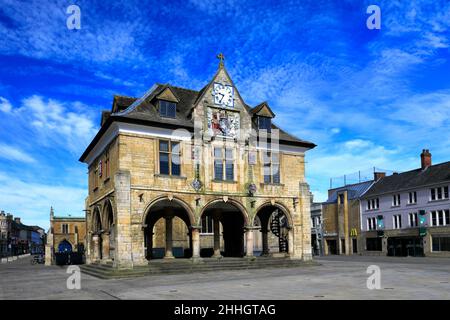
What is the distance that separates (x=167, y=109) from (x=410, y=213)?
36.5 m

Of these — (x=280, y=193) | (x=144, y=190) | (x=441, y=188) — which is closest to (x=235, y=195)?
(x=280, y=193)

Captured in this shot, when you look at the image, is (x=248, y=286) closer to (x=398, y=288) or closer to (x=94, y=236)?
(x=398, y=288)

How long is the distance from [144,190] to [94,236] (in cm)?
886

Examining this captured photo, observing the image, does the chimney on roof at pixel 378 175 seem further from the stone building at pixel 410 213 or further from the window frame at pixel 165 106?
the window frame at pixel 165 106

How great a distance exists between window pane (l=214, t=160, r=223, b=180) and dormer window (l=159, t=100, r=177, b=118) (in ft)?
13.8

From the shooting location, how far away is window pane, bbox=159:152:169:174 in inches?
1064

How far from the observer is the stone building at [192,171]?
25656 mm

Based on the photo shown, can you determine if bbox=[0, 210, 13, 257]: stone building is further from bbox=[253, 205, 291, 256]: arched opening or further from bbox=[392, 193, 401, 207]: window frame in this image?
bbox=[253, 205, 291, 256]: arched opening

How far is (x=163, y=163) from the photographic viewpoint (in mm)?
27141

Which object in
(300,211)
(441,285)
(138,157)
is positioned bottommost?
(441,285)

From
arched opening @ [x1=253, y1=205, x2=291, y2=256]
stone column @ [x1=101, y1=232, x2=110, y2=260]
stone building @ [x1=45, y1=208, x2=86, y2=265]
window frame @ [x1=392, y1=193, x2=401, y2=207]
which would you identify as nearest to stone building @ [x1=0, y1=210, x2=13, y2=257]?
stone building @ [x1=45, y1=208, x2=86, y2=265]

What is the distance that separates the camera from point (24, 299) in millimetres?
15180

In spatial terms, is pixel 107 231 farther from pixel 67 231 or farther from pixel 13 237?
pixel 13 237

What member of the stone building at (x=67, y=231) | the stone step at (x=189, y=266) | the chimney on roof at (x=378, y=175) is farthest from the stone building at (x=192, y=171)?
the stone building at (x=67, y=231)
